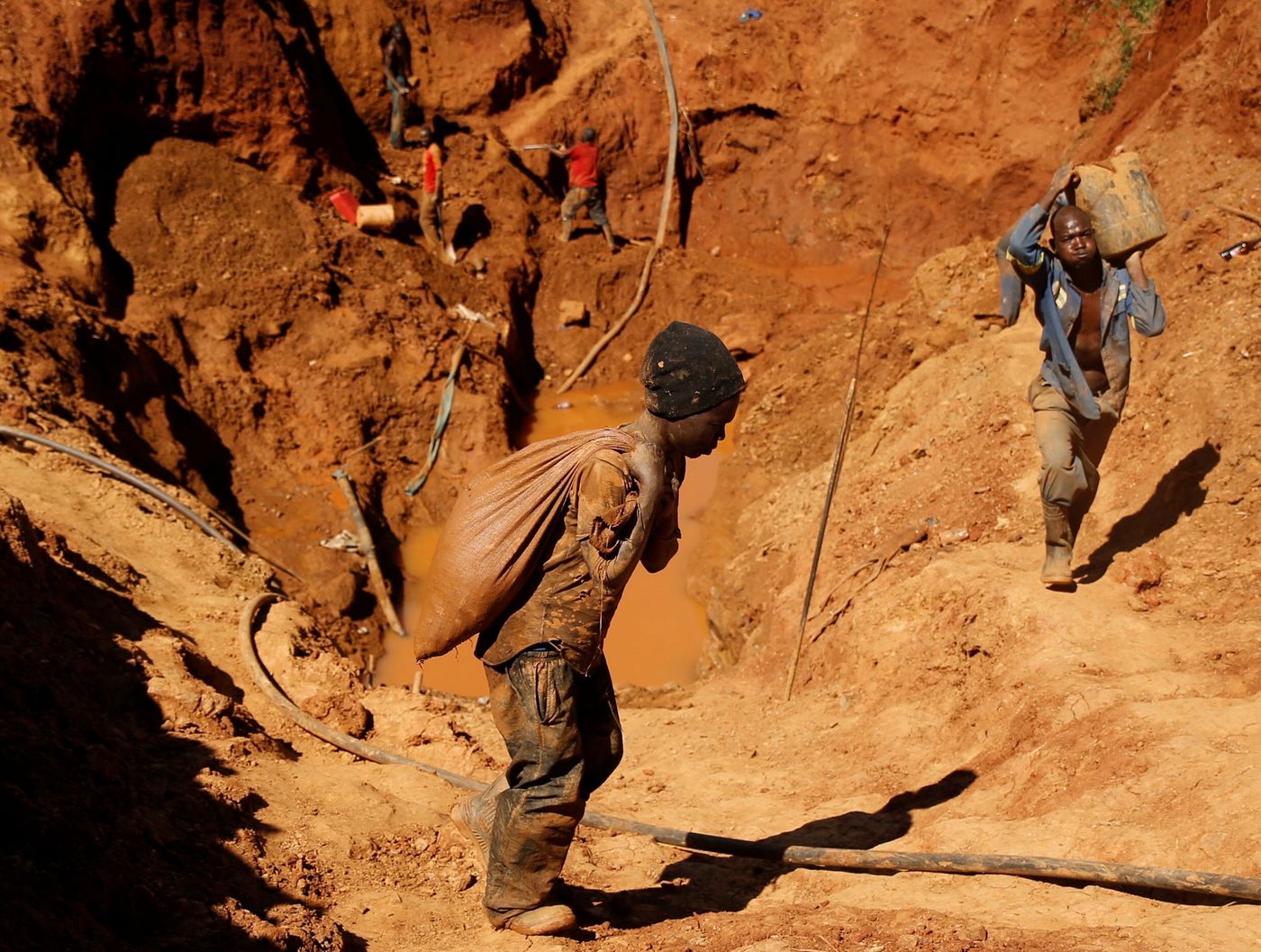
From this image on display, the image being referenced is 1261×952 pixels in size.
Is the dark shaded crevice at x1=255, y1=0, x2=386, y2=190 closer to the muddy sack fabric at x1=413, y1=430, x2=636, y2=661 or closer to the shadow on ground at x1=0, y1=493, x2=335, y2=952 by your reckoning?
the shadow on ground at x1=0, y1=493, x2=335, y2=952

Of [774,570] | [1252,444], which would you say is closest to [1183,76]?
[1252,444]

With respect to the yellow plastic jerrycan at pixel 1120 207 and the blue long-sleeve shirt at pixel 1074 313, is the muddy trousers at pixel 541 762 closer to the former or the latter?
the blue long-sleeve shirt at pixel 1074 313

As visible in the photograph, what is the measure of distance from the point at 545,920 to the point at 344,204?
11.0 metres

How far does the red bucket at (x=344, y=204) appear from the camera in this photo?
1330 cm

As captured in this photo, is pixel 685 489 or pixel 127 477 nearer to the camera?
pixel 127 477

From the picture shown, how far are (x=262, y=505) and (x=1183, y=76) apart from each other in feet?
30.2

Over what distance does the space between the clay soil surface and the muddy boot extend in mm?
191

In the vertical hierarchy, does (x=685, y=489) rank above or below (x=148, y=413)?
above

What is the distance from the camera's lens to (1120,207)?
5.91 m

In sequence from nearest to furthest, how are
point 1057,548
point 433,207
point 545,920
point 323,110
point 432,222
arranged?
1. point 545,920
2. point 1057,548
3. point 323,110
4. point 433,207
5. point 432,222

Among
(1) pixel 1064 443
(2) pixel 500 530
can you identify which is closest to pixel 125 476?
(2) pixel 500 530

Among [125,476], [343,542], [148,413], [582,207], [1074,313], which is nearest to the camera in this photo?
[1074,313]

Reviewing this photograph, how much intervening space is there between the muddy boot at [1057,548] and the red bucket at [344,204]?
933 centimetres

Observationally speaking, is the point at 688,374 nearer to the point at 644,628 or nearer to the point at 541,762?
the point at 541,762
